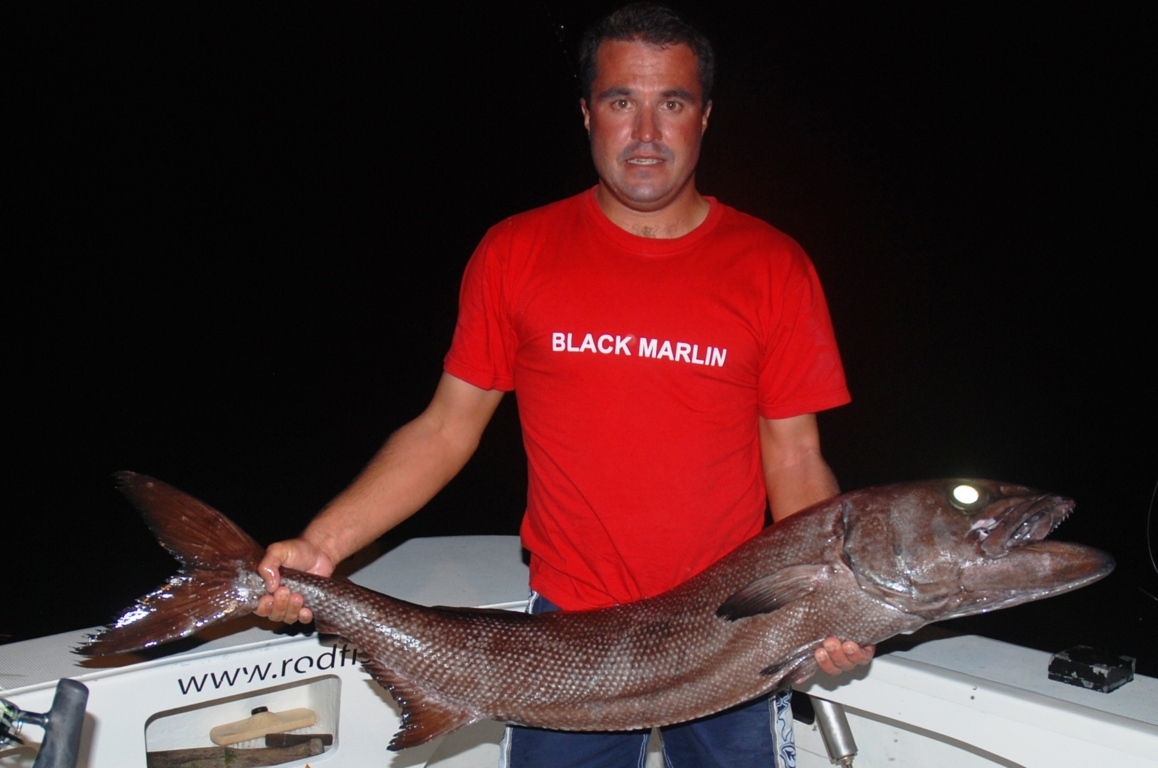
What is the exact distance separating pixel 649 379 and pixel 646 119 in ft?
2.51

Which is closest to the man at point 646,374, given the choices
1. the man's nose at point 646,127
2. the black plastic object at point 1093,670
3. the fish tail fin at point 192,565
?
the man's nose at point 646,127

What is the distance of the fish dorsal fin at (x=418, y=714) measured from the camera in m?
2.71

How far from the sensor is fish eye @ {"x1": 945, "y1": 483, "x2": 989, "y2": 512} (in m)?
2.53

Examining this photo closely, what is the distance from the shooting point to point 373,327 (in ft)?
105

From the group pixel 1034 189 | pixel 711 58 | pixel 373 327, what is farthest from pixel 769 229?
pixel 1034 189

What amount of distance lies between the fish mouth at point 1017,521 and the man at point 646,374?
0.51m

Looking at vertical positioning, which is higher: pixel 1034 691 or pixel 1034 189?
pixel 1034 189

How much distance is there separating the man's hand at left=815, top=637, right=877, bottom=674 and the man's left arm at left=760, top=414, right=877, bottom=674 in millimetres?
378

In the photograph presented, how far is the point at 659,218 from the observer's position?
9.74 feet

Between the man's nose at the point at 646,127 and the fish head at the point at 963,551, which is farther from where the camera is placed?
the man's nose at the point at 646,127

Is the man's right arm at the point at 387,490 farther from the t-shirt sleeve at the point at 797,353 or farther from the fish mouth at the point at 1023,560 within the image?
the fish mouth at the point at 1023,560

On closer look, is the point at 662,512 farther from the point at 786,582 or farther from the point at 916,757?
the point at 916,757

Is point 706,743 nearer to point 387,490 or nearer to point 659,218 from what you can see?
point 387,490

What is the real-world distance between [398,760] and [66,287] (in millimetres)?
32864
